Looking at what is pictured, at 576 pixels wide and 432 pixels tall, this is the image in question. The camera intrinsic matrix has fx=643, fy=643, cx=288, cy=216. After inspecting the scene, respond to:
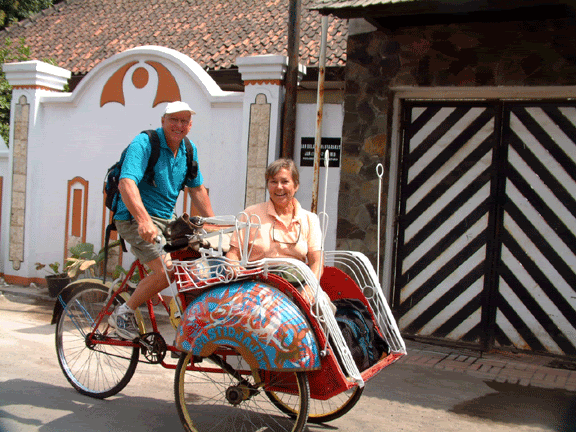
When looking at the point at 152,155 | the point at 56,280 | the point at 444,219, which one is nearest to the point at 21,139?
the point at 56,280

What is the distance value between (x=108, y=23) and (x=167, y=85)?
10.4m

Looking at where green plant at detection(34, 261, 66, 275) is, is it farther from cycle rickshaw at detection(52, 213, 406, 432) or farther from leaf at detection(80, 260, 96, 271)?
cycle rickshaw at detection(52, 213, 406, 432)

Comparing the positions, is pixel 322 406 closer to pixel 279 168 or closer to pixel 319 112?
pixel 279 168

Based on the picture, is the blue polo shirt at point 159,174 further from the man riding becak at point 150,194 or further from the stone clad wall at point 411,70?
the stone clad wall at point 411,70

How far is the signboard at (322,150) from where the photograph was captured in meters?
7.18

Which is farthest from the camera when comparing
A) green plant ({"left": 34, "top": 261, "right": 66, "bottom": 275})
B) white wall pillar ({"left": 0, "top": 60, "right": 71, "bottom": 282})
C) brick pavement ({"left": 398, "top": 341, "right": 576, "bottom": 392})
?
white wall pillar ({"left": 0, "top": 60, "right": 71, "bottom": 282})

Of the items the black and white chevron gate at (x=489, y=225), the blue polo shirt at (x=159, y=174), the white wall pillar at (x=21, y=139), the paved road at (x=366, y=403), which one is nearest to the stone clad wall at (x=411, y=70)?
the black and white chevron gate at (x=489, y=225)

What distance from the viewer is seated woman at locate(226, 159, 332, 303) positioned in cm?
415

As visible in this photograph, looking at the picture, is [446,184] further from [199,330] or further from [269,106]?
A: [199,330]

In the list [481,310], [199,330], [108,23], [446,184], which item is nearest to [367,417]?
[199,330]

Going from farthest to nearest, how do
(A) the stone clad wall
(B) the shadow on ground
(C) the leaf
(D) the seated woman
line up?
(C) the leaf, (A) the stone clad wall, (B) the shadow on ground, (D) the seated woman

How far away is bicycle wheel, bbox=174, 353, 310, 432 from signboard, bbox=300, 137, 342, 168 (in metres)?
3.19

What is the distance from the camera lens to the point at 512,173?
21.7ft

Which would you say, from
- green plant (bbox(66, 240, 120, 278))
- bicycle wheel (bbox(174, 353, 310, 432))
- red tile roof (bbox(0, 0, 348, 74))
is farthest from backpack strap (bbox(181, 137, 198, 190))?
red tile roof (bbox(0, 0, 348, 74))
